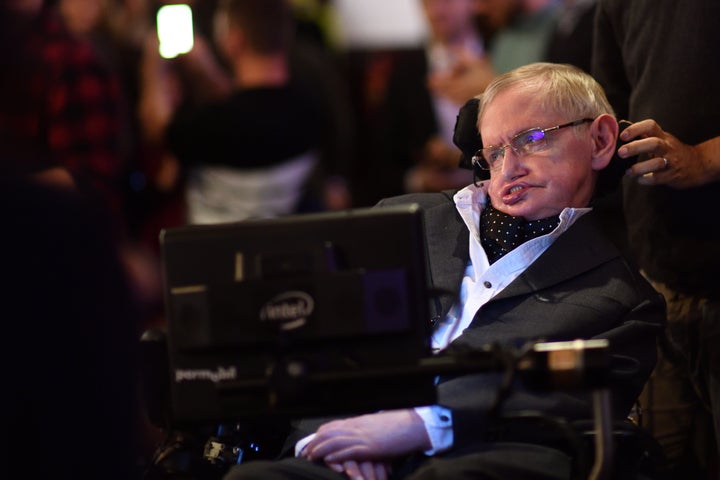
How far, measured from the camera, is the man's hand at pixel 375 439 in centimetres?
253

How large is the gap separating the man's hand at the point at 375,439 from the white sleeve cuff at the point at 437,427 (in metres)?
0.01

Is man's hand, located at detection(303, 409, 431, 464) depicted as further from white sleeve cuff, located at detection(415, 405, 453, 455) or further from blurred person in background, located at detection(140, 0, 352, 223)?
blurred person in background, located at detection(140, 0, 352, 223)

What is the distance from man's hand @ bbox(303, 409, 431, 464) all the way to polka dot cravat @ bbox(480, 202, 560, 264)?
483 millimetres

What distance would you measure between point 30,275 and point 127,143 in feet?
12.6

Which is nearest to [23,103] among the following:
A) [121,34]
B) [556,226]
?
[556,226]

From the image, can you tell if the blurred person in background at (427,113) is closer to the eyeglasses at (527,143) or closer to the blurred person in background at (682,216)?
the blurred person in background at (682,216)

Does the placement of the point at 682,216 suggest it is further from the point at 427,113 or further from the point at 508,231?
the point at 427,113

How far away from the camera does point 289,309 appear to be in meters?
2.19

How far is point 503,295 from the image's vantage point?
8.93 ft

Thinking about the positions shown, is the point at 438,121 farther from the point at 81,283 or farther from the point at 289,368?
the point at 81,283

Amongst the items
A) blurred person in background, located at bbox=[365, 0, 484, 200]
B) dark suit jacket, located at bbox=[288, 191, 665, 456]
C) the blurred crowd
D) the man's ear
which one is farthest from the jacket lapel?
blurred person in background, located at bbox=[365, 0, 484, 200]

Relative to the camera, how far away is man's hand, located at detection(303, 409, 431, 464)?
2.53 metres

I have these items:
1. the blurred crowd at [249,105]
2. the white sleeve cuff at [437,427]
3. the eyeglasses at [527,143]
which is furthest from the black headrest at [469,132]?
the blurred crowd at [249,105]

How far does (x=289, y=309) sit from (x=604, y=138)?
104 centimetres
